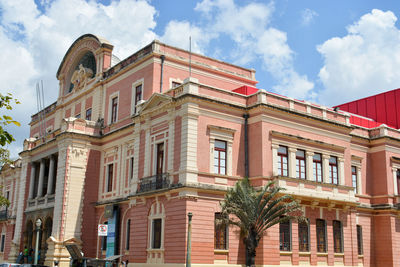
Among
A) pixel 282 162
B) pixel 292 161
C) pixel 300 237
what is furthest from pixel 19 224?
pixel 292 161

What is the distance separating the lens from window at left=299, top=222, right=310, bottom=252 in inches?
1089

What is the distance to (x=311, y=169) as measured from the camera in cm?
2897

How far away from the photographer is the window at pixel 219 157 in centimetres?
2681

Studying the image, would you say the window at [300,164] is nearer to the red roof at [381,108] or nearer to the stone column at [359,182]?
the stone column at [359,182]

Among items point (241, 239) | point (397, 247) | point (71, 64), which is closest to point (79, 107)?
point (71, 64)

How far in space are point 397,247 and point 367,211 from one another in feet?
9.39

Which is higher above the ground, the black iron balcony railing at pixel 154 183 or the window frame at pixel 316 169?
the window frame at pixel 316 169

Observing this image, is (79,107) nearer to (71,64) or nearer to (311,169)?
(71,64)

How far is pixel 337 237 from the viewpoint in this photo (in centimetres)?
2952

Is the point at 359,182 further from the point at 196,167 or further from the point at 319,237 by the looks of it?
the point at 196,167

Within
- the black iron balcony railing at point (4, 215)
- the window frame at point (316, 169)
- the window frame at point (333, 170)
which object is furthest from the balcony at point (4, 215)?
the window frame at point (333, 170)

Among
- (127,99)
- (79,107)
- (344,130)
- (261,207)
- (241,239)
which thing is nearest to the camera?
(261,207)

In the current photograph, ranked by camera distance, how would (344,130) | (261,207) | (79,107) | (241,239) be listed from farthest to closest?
(79,107) < (344,130) < (241,239) < (261,207)

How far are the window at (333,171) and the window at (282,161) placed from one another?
12.1 feet
